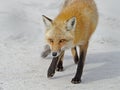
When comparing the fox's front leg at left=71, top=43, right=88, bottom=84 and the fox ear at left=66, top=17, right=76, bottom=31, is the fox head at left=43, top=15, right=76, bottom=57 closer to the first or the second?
the fox ear at left=66, top=17, right=76, bottom=31

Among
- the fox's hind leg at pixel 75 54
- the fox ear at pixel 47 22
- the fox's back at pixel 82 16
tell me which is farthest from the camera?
the fox's hind leg at pixel 75 54

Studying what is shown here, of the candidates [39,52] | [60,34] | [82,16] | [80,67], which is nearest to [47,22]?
[60,34]

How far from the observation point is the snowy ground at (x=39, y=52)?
501 cm

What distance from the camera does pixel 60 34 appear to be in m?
4.70

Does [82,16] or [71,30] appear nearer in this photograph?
[71,30]

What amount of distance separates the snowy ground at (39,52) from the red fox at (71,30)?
222 mm

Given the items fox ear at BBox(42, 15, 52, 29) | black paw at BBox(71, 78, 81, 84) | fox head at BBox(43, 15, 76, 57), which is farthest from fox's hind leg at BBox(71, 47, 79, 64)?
fox ear at BBox(42, 15, 52, 29)

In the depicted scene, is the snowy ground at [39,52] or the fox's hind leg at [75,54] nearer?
the snowy ground at [39,52]

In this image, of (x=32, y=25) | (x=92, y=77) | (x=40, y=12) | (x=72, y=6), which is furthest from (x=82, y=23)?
(x=40, y=12)

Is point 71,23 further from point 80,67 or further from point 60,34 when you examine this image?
point 80,67

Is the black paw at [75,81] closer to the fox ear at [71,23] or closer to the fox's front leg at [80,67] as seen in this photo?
the fox's front leg at [80,67]

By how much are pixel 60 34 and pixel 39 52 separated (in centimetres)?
142

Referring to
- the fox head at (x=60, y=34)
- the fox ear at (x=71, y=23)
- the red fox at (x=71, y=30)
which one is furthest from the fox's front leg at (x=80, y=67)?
the fox ear at (x=71, y=23)

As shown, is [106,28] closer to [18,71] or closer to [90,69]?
[90,69]
